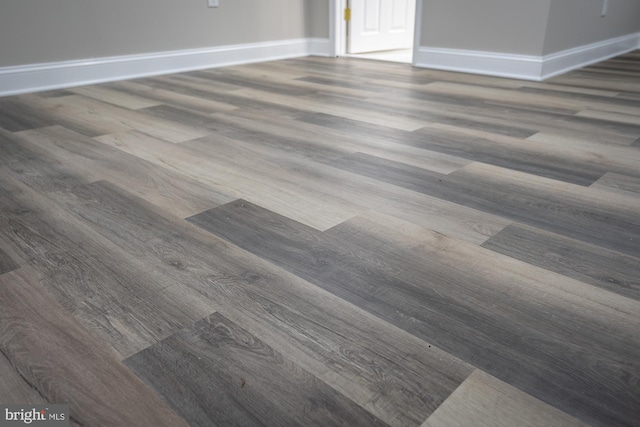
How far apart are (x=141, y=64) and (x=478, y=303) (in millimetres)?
2749

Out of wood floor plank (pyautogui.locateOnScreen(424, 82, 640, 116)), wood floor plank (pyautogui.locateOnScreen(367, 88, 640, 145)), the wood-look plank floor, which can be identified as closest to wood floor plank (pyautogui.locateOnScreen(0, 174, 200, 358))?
the wood-look plank floor

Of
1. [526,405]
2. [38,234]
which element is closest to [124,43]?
[38,234]

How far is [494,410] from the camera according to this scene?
0.64m

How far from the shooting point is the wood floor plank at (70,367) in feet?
2.08

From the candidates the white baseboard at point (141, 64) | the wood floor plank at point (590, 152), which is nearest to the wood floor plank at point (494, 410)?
the wood floor plank at point (590, 152)

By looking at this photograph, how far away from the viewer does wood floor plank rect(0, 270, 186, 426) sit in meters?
0.64

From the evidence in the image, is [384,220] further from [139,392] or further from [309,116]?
[309,116]

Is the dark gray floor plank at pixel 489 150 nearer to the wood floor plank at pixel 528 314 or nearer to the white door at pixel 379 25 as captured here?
the wood floor plank at pixel 528 314

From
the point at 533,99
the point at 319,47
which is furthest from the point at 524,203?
the point at 319,47

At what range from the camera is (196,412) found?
0.64 m

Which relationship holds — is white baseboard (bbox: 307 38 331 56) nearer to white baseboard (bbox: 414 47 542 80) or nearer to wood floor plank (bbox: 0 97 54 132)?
white baseboard (bbox: 414 47 542 80)
